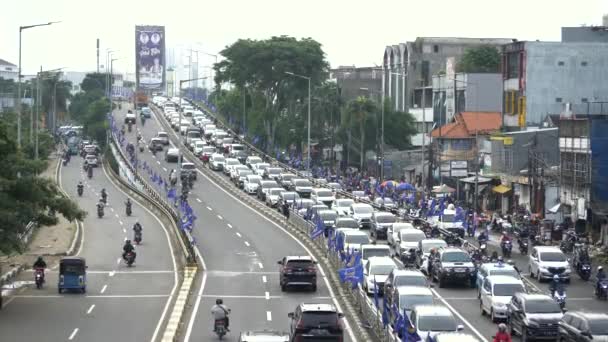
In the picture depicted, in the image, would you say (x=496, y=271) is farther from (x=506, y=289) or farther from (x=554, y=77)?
(x=554, y=77)

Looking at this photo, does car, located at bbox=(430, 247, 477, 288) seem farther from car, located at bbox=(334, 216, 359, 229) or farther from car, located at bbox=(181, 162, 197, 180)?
car, located at bbox=(181, 162, 197, 180)

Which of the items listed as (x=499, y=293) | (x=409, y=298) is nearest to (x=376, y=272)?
(x=499, y=293)

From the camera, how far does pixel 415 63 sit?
455ft

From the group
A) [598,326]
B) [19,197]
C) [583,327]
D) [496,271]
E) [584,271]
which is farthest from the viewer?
[584,271]

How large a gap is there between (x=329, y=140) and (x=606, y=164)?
66.4m

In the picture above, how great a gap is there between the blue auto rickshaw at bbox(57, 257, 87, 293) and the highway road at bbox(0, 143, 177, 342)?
1.04ft

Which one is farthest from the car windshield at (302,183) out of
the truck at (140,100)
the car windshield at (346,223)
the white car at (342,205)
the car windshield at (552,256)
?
the truck at (140,100)

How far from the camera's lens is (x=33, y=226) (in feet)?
213

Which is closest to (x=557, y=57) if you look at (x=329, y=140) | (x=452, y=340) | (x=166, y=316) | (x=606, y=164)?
(x=606, y=164)

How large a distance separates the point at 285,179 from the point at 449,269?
4612 cm

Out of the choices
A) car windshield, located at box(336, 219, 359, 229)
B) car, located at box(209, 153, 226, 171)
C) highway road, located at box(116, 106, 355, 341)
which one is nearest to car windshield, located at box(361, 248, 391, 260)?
highway road, located at box(116, 106, 355, 341)

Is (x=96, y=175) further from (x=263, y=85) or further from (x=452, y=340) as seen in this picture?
(x=452, y=340)

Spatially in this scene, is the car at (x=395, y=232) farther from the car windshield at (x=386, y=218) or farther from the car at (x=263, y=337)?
the car at (x=263, y=337)

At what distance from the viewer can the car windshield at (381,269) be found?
1695 inches
